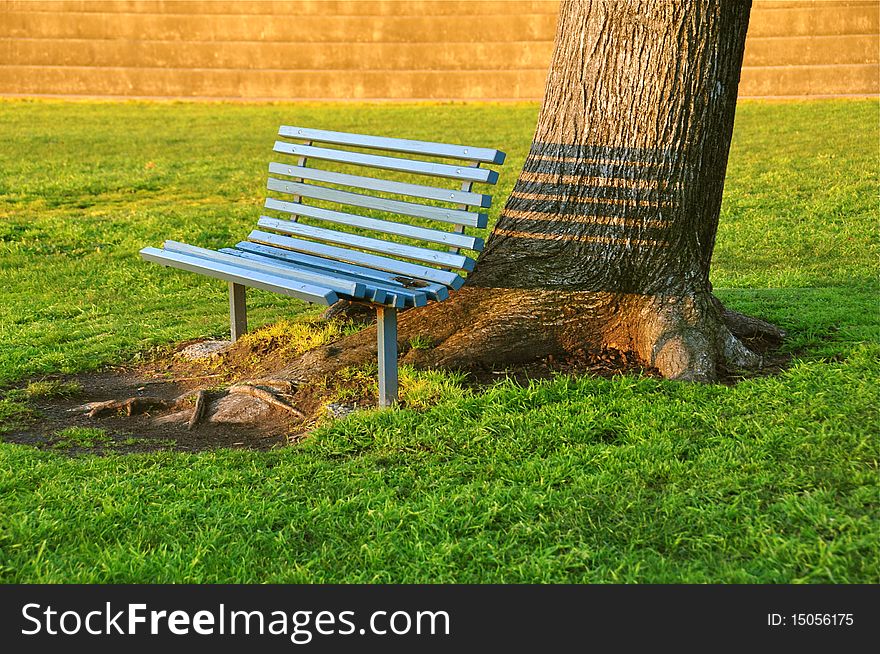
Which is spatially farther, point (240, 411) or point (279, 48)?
point (279, 48)

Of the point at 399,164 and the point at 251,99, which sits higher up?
the point at 399,164

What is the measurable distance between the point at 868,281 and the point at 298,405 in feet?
14.7

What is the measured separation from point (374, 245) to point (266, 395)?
933 mm

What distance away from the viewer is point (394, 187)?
17.3ft

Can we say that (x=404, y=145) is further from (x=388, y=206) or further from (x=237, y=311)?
(x=237, y=311)

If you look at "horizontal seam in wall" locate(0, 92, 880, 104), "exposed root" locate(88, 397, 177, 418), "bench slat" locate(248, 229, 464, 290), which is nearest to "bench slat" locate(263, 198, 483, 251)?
"bench slat" locate(248, 229, 464, 290)

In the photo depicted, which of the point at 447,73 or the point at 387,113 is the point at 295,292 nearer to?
the point at 387,113

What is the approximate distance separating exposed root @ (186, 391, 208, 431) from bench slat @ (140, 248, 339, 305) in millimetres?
579

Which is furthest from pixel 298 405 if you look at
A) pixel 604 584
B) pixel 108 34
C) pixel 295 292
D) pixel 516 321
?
pixel 108 34

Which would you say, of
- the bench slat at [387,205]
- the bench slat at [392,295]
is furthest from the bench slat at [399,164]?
the bench slat at [392,295]


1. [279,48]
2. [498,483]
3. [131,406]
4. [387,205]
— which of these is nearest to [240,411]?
[131,406]

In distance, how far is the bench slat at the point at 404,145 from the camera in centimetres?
478

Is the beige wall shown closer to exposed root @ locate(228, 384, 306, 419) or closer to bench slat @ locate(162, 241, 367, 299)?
bench slat @ locate(162, 241, 367, 299)

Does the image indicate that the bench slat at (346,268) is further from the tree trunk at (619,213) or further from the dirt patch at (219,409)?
the dirt patch at (219,409)
